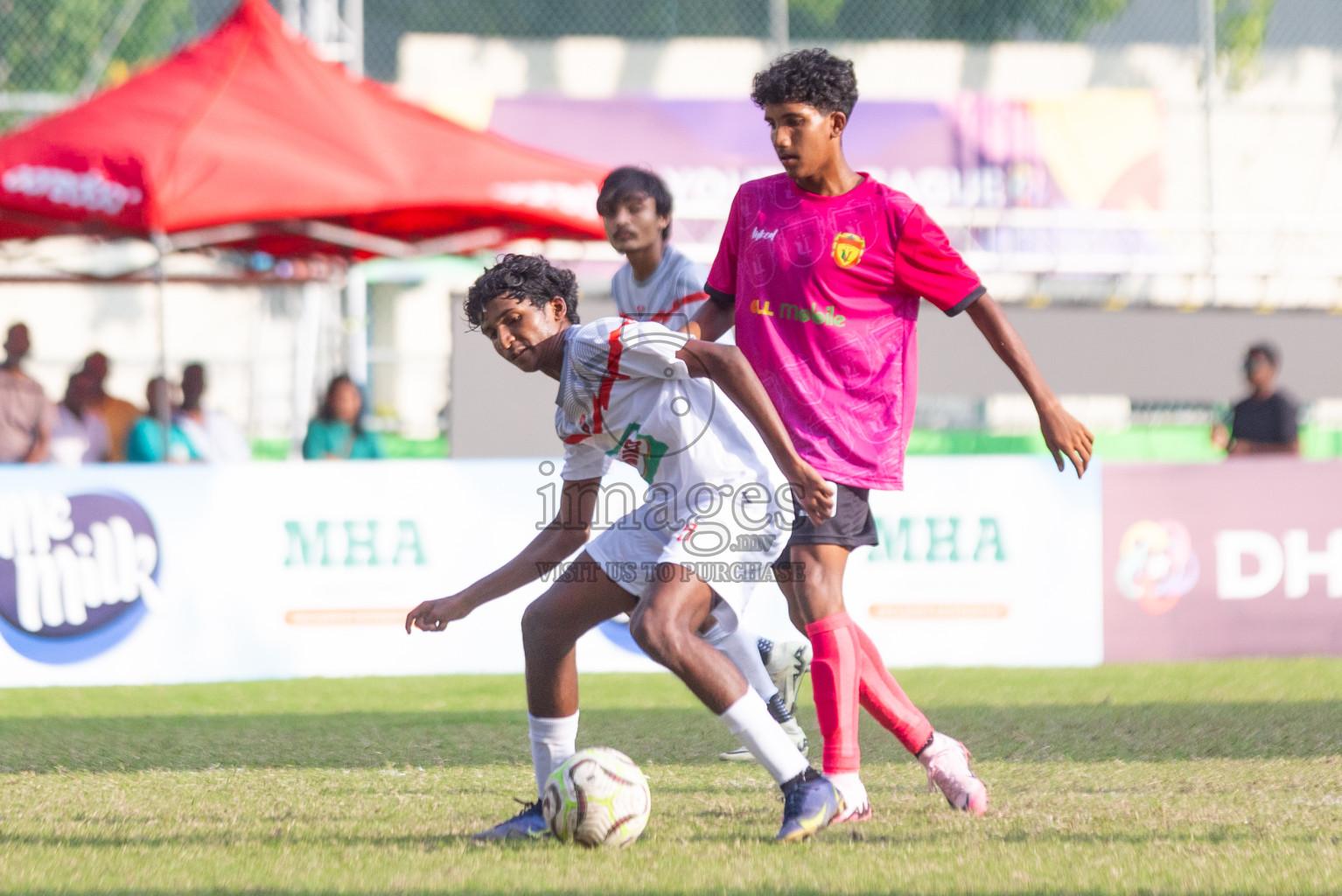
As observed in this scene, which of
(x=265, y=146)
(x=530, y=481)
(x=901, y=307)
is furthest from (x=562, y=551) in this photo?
(x=265, y=146)

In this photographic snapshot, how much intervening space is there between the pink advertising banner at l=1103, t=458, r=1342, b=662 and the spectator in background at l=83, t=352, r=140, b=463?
20.3ft

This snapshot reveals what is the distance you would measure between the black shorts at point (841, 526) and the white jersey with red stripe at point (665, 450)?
0.16 meters

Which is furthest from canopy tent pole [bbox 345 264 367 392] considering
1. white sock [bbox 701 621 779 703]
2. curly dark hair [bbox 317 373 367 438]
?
white sock [bbox 701 621 779 703]

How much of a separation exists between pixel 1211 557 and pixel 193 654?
5.62 m

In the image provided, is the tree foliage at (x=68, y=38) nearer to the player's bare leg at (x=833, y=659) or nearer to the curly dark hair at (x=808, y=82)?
the curly dark hair at (x=808, y=82)

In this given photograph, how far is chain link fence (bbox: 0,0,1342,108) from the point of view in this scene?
21188 millimetres

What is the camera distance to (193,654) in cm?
800

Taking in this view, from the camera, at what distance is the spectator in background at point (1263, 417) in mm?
10250

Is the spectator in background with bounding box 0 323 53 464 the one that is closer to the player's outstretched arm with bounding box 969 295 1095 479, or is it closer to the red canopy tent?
the red canopy tent

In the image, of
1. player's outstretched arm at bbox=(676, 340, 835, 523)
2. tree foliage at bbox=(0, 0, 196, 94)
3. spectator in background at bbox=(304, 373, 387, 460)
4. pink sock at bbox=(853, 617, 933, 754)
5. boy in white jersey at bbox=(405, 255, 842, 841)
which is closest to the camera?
player's outstretched arm at bbox=(676, 340, 835, 523)

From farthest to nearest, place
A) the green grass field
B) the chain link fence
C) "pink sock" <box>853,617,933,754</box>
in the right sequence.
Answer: the chain link fence
"pink sock" <box>853,617,933,754</box>
the green grass field

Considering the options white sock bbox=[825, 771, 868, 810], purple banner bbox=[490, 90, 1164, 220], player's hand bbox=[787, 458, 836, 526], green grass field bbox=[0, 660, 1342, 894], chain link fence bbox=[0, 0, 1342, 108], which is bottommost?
green grass field bbox=[0, 660, 1342, 894]

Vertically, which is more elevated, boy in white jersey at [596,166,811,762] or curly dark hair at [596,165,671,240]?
curly dark hair at [596,165,671,240]

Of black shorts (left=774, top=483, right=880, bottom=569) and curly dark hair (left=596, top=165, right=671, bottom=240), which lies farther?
curly dark hair (left=596, top=165, right=671, bottom=240)
